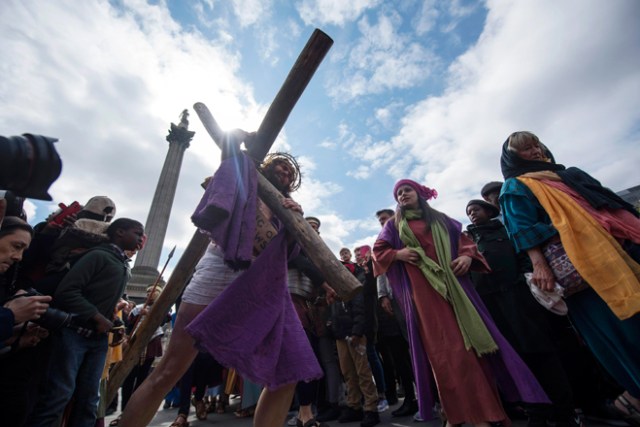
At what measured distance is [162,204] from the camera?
2177 centimetres

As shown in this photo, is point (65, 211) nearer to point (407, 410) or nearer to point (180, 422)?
point (180, 422)

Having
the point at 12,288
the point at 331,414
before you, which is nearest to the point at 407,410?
the point at 331,414

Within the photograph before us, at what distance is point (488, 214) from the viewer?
3877mm

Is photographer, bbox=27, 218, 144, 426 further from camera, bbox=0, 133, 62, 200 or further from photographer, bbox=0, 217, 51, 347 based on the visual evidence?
camera, bbox=0, 133, 62, 200

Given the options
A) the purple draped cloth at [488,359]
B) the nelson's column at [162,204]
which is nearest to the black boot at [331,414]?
the purple draped cloth at [488,359]

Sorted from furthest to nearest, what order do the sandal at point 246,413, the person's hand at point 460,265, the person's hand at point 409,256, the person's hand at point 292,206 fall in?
the sandal at point 246,413 < the person's hand at point 409,256 < the person's hand at point 460,265 < the person's hand at point 292,206

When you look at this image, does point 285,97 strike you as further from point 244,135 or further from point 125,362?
point 125,362

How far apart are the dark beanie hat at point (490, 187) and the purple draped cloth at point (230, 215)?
139 inches

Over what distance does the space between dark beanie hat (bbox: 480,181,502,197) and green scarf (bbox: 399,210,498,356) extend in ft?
5.67

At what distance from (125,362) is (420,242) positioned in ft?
8.79

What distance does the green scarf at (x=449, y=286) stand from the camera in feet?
7.28

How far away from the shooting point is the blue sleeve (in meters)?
2.19

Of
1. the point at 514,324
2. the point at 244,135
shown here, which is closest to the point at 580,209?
the point at 514,324

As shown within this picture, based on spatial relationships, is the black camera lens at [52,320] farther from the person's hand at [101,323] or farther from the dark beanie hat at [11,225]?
the dark beanie hat at [11,225]
